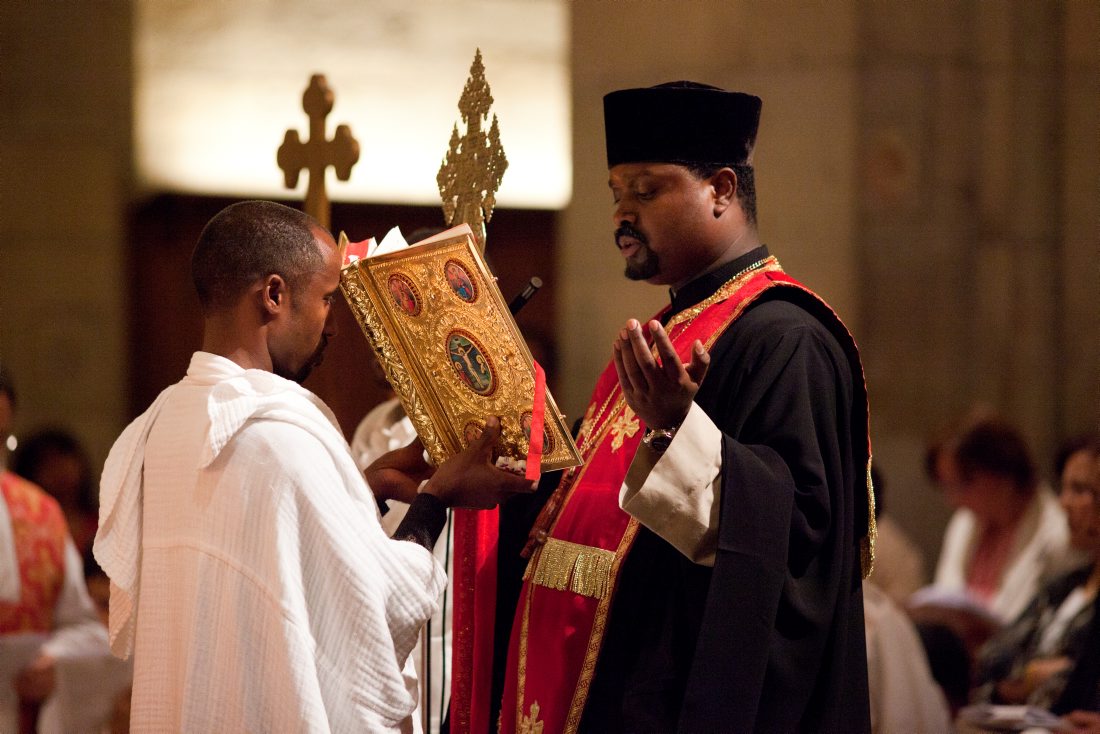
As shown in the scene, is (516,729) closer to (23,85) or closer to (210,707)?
(210,707)

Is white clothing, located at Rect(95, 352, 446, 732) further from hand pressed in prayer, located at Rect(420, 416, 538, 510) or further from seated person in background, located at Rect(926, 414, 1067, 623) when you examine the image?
seated person in background, located at Rect(926, 414, 1067, 623)

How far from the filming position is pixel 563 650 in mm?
3121

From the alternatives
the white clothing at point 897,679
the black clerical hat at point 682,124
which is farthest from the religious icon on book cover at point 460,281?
the white clothing at point 897,679


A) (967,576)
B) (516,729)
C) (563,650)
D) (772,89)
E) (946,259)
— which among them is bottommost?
(967,576)

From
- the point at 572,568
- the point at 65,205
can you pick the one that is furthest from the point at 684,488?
the point at 65,205

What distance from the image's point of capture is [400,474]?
3266mm

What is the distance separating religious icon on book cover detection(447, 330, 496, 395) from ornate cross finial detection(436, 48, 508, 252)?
49cm

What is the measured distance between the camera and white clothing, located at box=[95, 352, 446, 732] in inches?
97.0

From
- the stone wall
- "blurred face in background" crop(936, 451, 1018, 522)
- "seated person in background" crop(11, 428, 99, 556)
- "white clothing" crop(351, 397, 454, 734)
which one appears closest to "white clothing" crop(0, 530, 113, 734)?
"seated person in background" crop(11, 428, 99, 556)

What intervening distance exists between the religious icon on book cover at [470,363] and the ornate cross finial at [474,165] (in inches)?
19.4

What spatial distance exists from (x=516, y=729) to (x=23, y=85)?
5.45 meters

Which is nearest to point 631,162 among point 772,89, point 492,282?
point 492,282

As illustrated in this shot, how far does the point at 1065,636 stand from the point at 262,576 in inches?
146

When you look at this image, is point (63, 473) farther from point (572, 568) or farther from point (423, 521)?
point (423, 521)
